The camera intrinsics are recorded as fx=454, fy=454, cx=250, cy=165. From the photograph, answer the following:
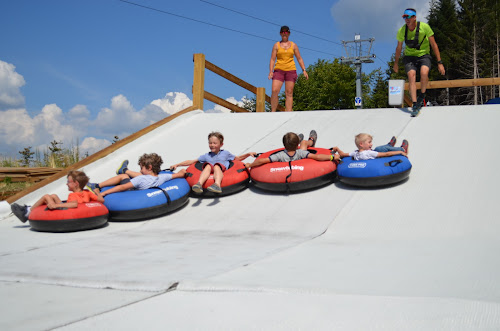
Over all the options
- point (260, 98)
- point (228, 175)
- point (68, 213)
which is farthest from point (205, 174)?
point (260, 98)

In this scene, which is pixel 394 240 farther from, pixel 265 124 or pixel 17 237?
pixel 265 124

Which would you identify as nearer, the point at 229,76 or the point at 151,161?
the point at 151,161

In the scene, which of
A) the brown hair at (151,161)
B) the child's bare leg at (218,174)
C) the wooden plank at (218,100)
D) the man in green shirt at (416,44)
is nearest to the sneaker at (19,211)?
the brown hair at (151,161)

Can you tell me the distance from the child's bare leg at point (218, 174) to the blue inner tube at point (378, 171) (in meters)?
1.66

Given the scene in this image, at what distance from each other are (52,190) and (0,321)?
534 cm

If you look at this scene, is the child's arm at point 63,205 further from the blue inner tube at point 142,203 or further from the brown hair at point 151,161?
the brown hair at point 151,161

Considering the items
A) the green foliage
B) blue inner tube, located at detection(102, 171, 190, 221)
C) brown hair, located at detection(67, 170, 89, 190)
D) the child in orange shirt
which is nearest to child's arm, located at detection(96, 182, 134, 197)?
blue inner tube, located at detection(102, 171, 190, 221)

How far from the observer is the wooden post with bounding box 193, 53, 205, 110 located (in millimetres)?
10367

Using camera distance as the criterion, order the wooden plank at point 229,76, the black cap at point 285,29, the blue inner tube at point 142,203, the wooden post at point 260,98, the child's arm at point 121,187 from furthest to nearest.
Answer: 1. the wooden post at point 260,98
2. the wooden plank at point 229,76
3. the black cap at point 285,29
4. the child's arm at point 121,187
5. the blue inner tube at point 142,203

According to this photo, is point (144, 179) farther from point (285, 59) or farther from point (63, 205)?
point (285, 59)

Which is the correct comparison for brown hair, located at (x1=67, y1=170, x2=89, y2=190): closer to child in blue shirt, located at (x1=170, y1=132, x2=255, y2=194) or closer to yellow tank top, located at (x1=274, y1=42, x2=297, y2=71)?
child in blue shirt, located at (x1=170, y1=132, x2=255, y2=194)

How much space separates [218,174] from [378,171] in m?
2.09

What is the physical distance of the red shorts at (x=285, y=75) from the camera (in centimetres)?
941

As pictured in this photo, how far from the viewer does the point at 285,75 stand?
373 inches
